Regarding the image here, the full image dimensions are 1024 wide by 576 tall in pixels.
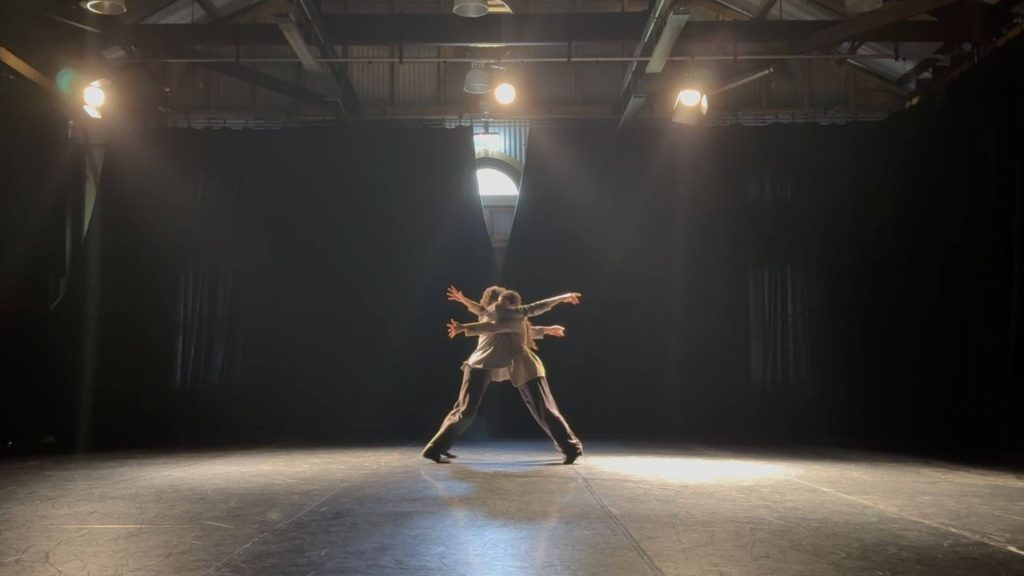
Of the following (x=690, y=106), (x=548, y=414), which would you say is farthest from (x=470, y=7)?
(x=690, y=106)

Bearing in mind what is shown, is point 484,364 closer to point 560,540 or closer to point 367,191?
point 560,540

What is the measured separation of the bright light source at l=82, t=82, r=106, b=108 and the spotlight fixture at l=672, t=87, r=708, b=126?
19.4 ft

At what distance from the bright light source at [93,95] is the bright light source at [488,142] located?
4.26 metres

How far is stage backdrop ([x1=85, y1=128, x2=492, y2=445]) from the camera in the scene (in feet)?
29.8

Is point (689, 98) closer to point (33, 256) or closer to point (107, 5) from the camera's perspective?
point (107, 5)

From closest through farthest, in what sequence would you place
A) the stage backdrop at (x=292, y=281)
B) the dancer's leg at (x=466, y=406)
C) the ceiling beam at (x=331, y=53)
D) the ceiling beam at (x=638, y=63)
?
the dancer's leg at (x=466, y=406)
the ceiling beam at (x=638, y=63)
the ceiling beam at (x=331, y=53)
the stage backdrop at (x=292, y=281)

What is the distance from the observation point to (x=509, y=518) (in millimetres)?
3652

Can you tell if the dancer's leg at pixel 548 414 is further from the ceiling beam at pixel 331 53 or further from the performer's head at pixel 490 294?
the ceiling beam at pixel 331 53

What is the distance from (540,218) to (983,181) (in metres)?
4.36

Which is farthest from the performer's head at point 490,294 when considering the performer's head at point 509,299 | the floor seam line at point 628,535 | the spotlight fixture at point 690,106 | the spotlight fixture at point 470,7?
the spotlight fixture at point 690,106

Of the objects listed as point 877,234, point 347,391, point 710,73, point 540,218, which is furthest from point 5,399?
point 877,234

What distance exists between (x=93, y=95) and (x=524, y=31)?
14.4 ft

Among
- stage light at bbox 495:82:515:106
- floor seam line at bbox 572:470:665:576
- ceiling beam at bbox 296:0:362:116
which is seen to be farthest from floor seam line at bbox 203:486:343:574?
stage light at bbox 495:82:515:106

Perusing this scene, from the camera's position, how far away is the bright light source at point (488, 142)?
1023 centimetres
